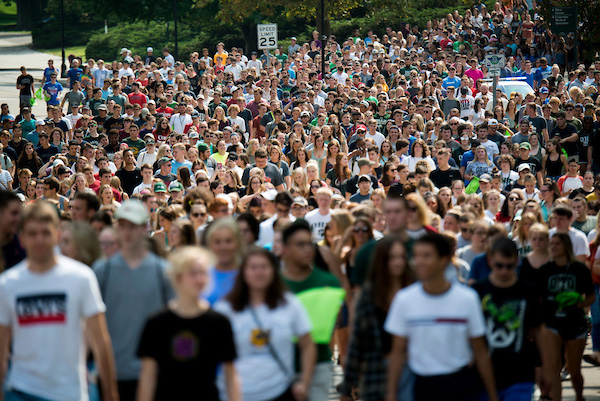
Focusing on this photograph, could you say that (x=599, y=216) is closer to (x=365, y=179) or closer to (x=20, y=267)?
(x=365, y=179)

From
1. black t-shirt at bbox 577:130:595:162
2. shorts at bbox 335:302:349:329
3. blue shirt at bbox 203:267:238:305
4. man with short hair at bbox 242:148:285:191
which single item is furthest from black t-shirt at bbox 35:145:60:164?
blue shirt at bbox 203:267:238:305

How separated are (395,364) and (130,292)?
170 centimetres

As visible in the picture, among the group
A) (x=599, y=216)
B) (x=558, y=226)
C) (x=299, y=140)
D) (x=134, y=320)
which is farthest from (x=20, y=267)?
(x=299, y=140)

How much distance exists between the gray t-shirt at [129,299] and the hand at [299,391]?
102 cm

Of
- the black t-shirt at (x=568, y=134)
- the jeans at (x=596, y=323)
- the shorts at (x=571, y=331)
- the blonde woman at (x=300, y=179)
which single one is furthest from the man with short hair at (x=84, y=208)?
the black t-shirt at (x=568, y=134)

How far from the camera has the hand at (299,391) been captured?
6125mm

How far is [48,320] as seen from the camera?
6.07 metres

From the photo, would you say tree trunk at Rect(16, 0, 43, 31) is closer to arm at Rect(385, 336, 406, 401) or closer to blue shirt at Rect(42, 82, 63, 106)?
blue shirt at Rect(42, 82, 63, 106)

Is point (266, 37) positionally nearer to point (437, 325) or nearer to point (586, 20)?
point (586, 20)

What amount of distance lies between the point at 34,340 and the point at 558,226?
5414 mm

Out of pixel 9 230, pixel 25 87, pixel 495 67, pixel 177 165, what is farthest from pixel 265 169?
pixel 25 87

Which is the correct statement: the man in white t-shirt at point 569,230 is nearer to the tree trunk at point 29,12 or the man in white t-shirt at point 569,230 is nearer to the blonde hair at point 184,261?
the blonde hair at point 184,261

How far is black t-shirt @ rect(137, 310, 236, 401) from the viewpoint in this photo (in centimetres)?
562

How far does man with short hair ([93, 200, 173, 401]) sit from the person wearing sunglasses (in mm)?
2209
